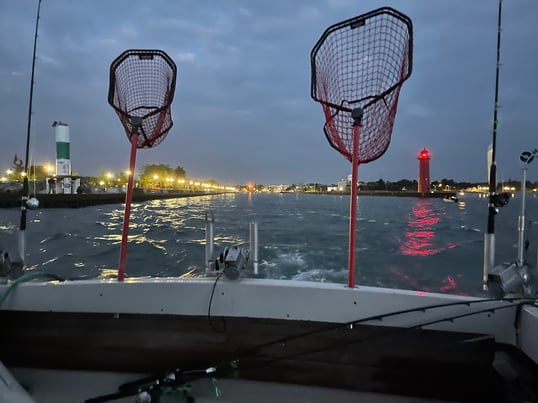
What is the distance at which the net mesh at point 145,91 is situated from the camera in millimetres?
2666

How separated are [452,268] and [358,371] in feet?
30.5

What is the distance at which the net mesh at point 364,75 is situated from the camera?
2.05 metres

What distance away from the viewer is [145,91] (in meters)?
2.82

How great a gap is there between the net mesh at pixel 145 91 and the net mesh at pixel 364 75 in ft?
4.58

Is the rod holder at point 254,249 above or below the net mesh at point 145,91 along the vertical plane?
below

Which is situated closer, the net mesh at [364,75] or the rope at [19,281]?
the net mesh at [364,75]

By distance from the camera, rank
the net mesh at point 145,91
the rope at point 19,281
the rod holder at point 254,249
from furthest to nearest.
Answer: the net mesh at point 145,91
the rod holder at point 254,249
the rope at point 19,281

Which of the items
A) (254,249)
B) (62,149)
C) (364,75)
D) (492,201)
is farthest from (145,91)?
(62,149)

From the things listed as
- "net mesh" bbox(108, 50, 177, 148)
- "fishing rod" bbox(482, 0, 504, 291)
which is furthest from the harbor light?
"fishing rod" bbox(482, 0, 504, 291)

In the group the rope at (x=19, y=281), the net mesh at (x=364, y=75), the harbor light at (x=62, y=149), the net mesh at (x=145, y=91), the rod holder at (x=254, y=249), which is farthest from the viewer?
the harbor light at (x=62, y=149)

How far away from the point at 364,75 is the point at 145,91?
196cm

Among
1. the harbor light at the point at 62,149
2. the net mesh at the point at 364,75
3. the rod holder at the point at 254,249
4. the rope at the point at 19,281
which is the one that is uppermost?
the harbor light at the point at 62,149

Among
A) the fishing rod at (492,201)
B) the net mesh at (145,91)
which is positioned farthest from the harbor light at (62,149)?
the fishing rod at (492,201)

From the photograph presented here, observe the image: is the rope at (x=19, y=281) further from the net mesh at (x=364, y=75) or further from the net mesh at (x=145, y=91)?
the net mesh at (x=364, y=75)
